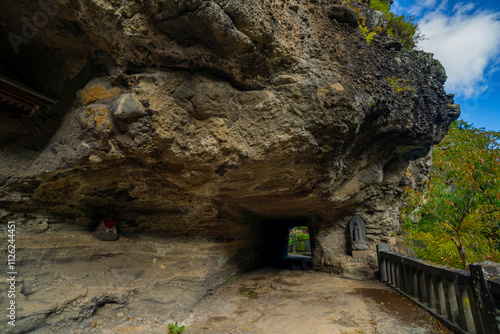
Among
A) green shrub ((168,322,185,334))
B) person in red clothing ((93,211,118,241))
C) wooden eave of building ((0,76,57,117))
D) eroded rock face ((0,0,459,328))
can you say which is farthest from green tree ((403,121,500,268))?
wooden eave of building ((0,76,57,117))

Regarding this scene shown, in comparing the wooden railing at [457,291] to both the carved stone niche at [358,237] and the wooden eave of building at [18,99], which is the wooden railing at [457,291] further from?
the wooden eave of building at [18,99]

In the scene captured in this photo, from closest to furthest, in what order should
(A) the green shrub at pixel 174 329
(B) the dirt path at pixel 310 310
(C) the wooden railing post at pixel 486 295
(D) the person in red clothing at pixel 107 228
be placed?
(C) the wooden railing post at pixel 486 295 → (A) the green shrub at pixel 174 329 → (B) the dirt path at pixel 310 310 → (D) the person in red clothing at pixel 107 228

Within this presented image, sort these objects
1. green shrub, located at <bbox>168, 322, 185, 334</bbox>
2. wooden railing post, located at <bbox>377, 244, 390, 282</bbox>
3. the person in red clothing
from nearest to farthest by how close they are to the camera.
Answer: green shrub, located at <bbox>168, 322, 185, 334</bbox>
the person in red clothing
wooden railing post, located at <bbox>377, 244, 390, 282</bbox>

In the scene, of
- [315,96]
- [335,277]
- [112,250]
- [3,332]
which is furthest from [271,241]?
[3,332]

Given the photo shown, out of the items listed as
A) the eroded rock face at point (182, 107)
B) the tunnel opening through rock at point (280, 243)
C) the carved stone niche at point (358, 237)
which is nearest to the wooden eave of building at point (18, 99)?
the eroded rock face at point (182, 107)

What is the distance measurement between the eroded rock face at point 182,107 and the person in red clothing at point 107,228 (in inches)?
7.1

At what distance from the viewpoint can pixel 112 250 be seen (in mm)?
4488

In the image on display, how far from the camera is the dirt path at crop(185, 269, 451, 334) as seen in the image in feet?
12.9

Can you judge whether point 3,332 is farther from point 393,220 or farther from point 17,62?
point 393,220

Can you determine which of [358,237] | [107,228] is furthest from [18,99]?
[358,237]

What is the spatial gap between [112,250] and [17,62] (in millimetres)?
3195

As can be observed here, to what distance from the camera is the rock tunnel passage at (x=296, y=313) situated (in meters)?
3.83

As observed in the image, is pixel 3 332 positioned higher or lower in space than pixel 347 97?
lower

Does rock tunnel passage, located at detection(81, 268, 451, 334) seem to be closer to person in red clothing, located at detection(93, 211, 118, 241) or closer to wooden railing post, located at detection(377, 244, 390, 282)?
wooden railing post, located at detection(377, 244, 390, 282)
